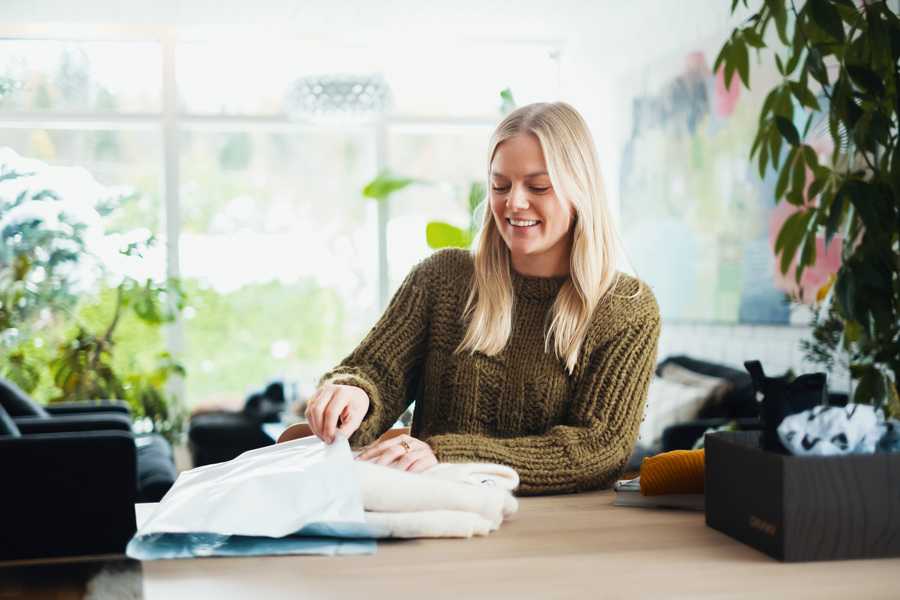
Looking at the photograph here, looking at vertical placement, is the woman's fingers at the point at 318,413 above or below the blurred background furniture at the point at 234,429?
above

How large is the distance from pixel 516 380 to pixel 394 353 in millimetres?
237

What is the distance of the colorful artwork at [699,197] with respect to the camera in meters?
4.55

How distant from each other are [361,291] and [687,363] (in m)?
2.85

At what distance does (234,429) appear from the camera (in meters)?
6.07

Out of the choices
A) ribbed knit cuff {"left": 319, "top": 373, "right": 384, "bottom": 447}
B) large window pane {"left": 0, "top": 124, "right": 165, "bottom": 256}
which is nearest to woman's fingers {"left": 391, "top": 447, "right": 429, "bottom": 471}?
ribbed knit cuff {"left": 319, "top": 373, "right": 384, "bottom": 447}

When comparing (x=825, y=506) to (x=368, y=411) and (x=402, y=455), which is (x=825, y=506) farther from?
(x=368, y=411)

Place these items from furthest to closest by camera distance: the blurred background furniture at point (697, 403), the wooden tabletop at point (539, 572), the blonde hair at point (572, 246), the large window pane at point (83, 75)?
the large window pane at point (83, 75), the blurred background furniture at point (697, 403), the blonde hair at point (572, 246), the wooden tabletop at point (539, 572)

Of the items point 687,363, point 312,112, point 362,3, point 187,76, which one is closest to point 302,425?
point 687,363

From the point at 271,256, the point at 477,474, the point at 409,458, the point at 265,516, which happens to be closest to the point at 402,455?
the point at 409,458

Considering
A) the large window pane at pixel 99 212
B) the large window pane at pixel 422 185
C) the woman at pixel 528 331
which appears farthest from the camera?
the large window pane at pixel 422 185

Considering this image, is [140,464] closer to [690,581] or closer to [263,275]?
[263,275]

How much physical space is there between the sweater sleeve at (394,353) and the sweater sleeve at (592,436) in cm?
27

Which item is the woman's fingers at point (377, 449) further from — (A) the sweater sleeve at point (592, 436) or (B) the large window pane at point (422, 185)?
(B) the large window pane at point (422, 185)

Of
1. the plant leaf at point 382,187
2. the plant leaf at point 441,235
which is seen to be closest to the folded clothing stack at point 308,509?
the plant leaf at point 441,235
